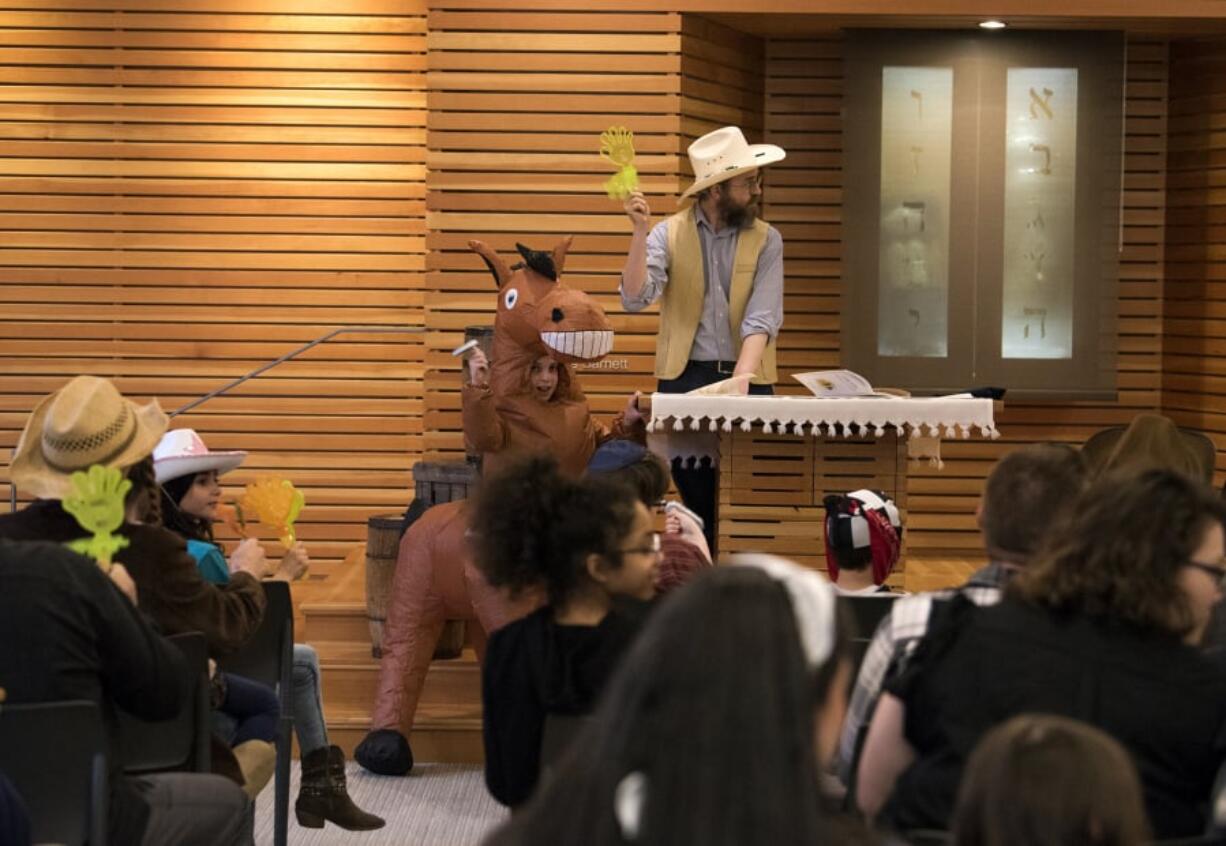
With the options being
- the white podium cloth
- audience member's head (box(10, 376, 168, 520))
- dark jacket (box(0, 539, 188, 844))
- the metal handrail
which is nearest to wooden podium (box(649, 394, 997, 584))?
the white podium cloth

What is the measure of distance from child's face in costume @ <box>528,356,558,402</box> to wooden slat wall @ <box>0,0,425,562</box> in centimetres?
346

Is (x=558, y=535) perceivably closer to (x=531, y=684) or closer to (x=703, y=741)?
(x=531, y=684)

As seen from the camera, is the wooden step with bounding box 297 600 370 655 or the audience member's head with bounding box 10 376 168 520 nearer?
the audience member's head with bounding box 10 376 168 520

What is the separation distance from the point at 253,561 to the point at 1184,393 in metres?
6.46

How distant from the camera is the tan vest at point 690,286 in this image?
6426 millimetres

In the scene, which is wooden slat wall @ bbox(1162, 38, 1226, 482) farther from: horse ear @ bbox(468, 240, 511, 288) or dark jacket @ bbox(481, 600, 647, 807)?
dark jacket @ bbox(481, 600, 647, 807)

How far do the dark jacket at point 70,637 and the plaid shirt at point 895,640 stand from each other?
1.22m

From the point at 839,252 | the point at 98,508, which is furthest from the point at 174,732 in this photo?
the point at 839,252

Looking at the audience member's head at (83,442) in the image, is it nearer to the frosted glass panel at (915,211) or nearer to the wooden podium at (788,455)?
the wooden podium at (788,455)

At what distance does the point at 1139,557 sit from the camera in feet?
8.60

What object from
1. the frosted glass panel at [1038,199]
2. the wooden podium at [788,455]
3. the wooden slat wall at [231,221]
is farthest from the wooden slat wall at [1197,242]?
the wooden slat wall at [231,221]

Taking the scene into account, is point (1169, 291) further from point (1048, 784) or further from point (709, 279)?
point (1048, 784)

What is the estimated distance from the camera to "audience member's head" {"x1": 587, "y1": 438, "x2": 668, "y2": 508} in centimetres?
484

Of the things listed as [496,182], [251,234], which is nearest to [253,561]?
[496,182]
